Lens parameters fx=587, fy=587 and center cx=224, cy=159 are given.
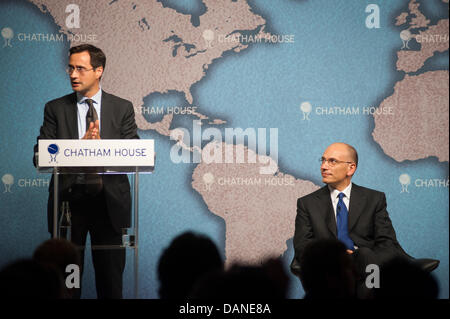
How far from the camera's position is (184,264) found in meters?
2.41

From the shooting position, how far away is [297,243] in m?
3.84

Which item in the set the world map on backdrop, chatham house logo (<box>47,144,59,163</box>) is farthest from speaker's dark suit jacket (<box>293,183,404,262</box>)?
A: chatham house logo (<box>47,144,59,163</box>)

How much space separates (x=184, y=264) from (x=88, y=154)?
3.86 ft

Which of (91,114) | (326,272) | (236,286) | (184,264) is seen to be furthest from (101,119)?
(236,286)

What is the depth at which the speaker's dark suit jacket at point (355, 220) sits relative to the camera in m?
3.88

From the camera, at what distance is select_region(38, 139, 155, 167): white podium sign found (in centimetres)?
330

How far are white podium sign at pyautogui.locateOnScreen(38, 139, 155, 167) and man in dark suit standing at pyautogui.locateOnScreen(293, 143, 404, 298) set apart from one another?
125 centimetres

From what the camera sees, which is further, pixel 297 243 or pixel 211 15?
pixel 211 15

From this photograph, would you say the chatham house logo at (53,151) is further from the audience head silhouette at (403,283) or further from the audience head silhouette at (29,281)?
the audience head silhouette at (403,283)

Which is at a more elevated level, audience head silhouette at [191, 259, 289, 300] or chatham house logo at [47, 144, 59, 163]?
chatham house logo at [47, 144, 59, 163]

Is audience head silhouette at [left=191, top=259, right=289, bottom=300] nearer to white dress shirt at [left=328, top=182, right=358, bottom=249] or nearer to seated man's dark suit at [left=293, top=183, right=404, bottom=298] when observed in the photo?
seated man's dark suit at [left=293, top=183, right=404, bottom=298]

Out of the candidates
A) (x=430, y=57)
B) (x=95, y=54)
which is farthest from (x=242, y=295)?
(x=430, y=57)
